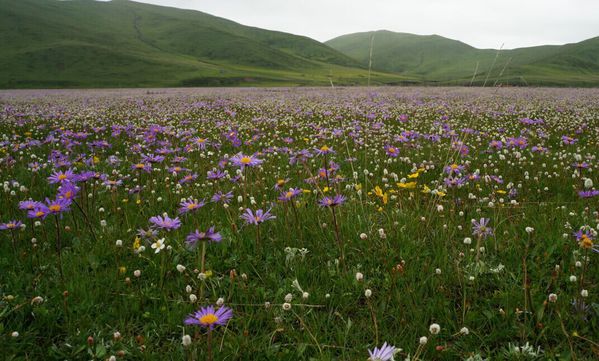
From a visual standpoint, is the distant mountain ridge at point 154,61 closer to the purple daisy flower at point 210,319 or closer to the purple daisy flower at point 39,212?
the purple daisy flower at point 39,212

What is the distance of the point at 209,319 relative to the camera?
1.89 metres

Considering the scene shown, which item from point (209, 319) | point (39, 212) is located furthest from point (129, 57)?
point (209, 319)

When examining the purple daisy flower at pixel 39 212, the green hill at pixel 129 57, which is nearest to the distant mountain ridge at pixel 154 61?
the green hill at pixel 129 57

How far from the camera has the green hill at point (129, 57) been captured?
83.4 metres

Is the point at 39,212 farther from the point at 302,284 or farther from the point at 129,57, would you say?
the point at 129,57

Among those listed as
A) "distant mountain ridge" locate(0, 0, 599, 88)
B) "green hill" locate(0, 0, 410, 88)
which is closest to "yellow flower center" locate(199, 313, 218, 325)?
"distant mountain ridge" locate(0, 0, 599, 88)

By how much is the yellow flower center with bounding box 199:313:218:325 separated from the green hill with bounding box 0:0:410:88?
72.1 m

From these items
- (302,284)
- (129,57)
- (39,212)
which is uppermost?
(129,57)

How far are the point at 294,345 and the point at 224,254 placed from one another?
4.34 ft

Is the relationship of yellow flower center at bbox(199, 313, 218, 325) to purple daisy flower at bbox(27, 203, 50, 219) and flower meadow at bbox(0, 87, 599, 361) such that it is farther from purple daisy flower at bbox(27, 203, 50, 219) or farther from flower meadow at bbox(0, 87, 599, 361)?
purple daisy flower at bbox(27, 203, 50, 219)

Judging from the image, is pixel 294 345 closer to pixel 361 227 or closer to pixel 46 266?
pixel 361 227

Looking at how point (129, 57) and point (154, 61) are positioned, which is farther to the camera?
point (129, 57)

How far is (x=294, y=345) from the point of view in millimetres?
2377

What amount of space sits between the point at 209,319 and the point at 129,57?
11501 cm
